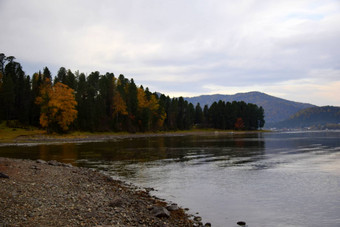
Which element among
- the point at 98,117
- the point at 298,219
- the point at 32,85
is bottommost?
the point at 298,219

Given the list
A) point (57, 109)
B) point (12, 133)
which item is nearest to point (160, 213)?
point (57, 109)

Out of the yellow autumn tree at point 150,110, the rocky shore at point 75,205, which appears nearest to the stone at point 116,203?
the rocky shore at point 75,205

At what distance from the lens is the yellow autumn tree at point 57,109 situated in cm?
9662

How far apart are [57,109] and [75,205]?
8729cm

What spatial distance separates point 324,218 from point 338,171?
19.6m

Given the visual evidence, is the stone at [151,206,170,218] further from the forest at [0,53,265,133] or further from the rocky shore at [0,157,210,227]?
the forest at [0,53,265,133]

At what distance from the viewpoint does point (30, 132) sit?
9856 cm

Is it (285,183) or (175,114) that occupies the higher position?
(175,114)

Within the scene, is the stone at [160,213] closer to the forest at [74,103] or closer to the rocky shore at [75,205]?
the rocky shore at [75,205]

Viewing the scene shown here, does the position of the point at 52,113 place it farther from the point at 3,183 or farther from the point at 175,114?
the point at 175,114

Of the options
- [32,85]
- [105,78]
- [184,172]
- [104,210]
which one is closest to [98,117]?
[105,78]

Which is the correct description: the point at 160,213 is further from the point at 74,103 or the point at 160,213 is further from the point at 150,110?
the point at 150,110

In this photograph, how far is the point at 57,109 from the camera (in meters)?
97.6

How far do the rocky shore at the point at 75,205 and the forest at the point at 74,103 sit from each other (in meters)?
77.8
